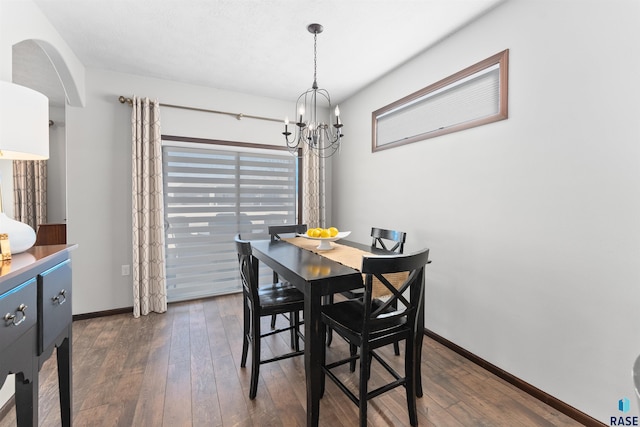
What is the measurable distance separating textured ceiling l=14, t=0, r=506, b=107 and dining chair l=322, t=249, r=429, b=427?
183 centimetres

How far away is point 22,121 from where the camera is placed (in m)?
1.17

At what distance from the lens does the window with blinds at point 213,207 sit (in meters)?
3.44

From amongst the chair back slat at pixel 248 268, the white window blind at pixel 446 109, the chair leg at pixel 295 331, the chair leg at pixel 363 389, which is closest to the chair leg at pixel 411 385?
the chair leg at pixel 363 389

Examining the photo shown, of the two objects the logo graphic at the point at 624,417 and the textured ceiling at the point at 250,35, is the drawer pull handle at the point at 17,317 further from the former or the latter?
the logo graphic at the point at 624,417

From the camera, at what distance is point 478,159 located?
2201 mm

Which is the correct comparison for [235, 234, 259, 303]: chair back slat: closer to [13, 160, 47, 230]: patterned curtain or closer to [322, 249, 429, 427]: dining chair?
[322, 249, 429, 427]: dining chair

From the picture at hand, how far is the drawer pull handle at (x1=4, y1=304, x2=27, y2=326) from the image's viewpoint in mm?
938

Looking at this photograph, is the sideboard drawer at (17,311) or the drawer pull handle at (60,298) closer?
the sideboard drawer at (17,311)

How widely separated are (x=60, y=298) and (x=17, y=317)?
345mm

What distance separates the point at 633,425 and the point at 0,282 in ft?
9.16

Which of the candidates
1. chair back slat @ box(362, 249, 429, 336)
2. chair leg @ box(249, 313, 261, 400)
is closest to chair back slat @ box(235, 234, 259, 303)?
chair leg @ box(249, 313, 261, 400)

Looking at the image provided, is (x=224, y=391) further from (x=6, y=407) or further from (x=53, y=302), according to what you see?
(x=6, y=407)

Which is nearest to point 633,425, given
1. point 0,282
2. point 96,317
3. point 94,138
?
point 0,282

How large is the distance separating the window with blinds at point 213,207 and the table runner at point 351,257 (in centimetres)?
129
